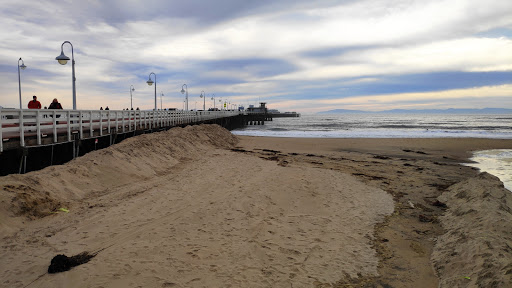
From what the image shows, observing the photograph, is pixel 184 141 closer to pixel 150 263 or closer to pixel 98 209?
pixel 98 209

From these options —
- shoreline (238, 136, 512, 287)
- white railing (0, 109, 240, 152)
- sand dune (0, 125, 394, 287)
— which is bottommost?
shoreline (238, 136, 512, 287)

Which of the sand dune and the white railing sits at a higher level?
the white railing

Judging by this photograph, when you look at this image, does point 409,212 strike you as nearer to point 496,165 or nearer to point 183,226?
point 183,226

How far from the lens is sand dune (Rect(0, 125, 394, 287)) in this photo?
4.64 m

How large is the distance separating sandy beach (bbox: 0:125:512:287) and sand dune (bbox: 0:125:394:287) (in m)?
0.03

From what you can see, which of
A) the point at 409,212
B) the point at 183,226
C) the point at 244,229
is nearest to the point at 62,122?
the point at 183,226

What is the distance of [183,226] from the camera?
6.41 meters

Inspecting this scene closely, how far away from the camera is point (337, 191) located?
10.2 metres

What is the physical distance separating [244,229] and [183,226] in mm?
1187

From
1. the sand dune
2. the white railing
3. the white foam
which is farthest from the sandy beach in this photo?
the white foam

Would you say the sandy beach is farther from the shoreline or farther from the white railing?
the white railing

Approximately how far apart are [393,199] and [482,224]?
325cm

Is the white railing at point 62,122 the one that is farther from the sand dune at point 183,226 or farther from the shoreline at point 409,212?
the shoreline at point 409,212

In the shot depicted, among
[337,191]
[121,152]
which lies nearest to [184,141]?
[121,152]
